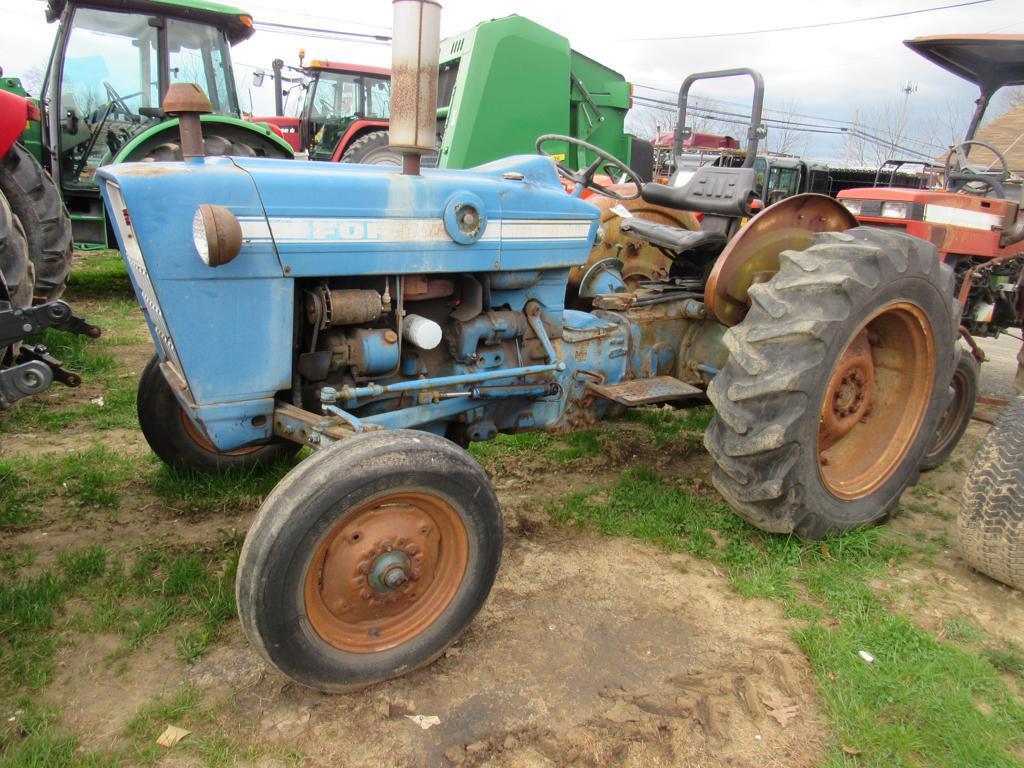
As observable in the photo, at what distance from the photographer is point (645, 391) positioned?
3289 millimetres

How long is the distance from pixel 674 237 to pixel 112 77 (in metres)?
6.27

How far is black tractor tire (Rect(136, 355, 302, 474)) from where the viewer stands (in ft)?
10.6

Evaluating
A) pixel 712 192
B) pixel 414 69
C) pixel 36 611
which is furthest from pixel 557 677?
pixel 712 192

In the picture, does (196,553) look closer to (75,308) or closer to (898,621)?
(898,621)

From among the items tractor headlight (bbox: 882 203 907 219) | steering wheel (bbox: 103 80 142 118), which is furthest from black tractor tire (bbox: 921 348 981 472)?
steering wheel (bbox: 103 80 142 118)

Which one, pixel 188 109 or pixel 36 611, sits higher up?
pixel 188 109

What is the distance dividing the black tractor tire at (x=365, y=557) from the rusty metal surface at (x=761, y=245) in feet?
5.20

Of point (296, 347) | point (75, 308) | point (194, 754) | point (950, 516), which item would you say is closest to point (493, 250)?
point (296, 347)

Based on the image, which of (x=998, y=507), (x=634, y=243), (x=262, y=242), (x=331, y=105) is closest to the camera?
(x=262, y=242)

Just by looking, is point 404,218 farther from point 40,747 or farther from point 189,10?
point 189,10

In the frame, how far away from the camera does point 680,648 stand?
2521mm

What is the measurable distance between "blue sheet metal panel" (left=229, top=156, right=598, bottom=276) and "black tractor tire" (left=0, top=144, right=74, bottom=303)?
365 centimetres

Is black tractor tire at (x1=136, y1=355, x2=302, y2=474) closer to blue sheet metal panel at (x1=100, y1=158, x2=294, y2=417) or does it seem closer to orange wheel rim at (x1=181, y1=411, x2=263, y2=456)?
orange wheel rim at (x1=181, y1=411, x2=263, y2=456)

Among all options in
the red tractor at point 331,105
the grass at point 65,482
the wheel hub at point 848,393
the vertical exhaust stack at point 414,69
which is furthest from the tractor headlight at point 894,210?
the red tractor at point 331,105
